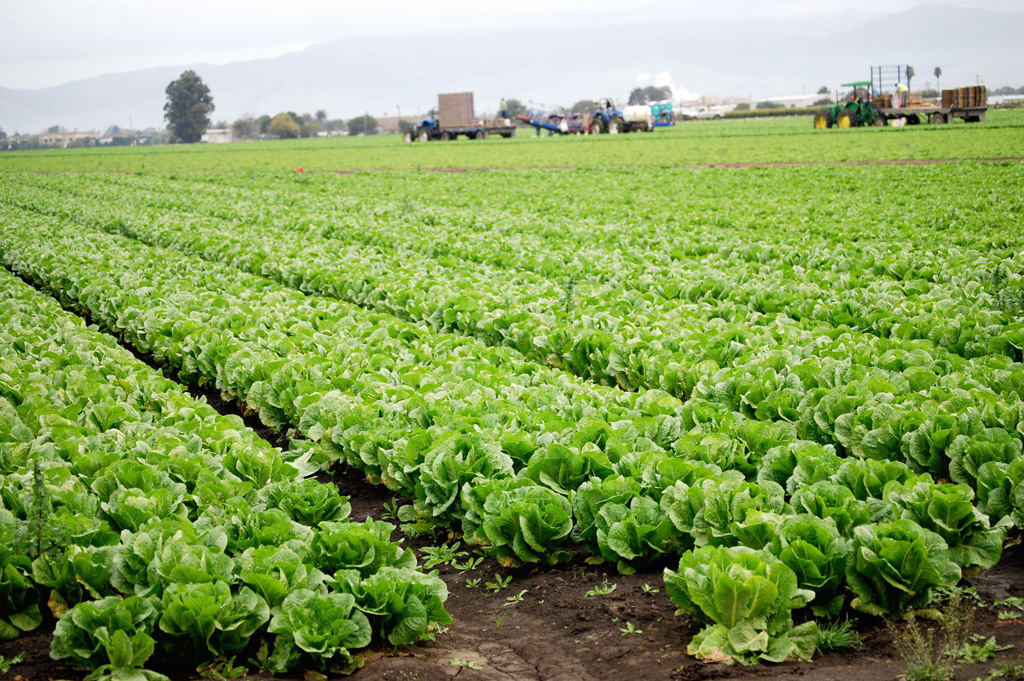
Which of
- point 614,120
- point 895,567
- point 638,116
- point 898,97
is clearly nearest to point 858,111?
point 898,97

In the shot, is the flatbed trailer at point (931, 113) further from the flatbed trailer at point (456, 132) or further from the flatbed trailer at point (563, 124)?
the flatbed trailer at point (456, 132)

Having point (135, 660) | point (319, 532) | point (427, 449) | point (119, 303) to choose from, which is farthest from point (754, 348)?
point (119, 303)

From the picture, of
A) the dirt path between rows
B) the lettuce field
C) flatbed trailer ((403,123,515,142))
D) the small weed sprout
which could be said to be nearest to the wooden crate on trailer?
flatbed trailer ((403,123,515,142))

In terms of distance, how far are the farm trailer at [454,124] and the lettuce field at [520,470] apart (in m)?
60.5

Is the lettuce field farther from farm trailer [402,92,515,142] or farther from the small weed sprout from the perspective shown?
farm trailer [402,92,515,142]

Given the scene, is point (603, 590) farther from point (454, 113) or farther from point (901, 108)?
point (454, 113)

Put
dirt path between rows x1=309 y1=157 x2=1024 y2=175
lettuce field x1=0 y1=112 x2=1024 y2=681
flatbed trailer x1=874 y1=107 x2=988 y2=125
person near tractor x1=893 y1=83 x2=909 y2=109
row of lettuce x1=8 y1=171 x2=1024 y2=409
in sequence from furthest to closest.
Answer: person near tractor x1=893 y1=83 x2=909 y2=109
flatbed trailer x1=874 y1=107 x2=988 y2=125
dirt path between rows x1=309 y1=157 x2=1024 y2=175
row of lettuce x1=8 y1=171 x2=1024 y2=409
lettuce field x1=0 y1=112 x2=1024 y2=681

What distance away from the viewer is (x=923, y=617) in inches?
162

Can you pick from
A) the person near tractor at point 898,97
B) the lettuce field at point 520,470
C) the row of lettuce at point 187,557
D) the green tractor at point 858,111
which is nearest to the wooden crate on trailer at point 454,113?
the green tractor at point 858,111

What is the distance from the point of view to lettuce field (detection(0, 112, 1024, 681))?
3.94 metres

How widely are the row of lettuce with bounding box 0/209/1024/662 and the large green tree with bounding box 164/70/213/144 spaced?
174429 millimetres

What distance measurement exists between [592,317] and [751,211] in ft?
35.4

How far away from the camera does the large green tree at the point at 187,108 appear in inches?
6629

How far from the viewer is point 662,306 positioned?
363 inches
